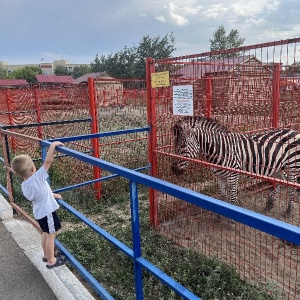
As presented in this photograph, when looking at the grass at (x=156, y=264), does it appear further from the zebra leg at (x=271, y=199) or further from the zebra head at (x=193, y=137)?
the zebra leg at (x=271, y=199)

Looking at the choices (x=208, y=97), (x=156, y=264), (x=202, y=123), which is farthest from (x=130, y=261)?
(x=208, y=97)

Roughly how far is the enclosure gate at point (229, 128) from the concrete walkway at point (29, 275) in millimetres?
1738

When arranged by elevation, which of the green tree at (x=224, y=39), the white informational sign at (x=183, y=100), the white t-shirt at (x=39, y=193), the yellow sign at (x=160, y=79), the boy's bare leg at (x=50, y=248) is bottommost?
the boy's bare leg at (x=50, y=248)

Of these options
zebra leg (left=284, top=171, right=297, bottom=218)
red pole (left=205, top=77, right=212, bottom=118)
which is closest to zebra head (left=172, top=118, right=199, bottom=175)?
red pole (left=205, top=77, right=212, bottom=118)

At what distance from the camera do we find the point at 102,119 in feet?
23.1

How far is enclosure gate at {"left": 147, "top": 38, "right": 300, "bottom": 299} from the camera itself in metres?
3.74

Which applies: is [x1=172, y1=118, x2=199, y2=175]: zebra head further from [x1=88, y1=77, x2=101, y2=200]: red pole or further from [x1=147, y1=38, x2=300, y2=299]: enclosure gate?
[x1=88, y1=77, x2=101, y2=200]: red pole

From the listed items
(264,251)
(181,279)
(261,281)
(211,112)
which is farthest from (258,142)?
(181,279)

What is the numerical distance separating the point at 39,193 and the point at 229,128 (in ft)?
10.5

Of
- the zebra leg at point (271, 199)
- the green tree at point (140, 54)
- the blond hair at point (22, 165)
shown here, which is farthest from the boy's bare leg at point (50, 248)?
the green tree at point (140, 54)

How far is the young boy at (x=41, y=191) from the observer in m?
2.70

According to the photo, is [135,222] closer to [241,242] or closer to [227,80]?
[241,242]

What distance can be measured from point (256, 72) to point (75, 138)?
10.0 feet

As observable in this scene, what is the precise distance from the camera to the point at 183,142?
172 inches
